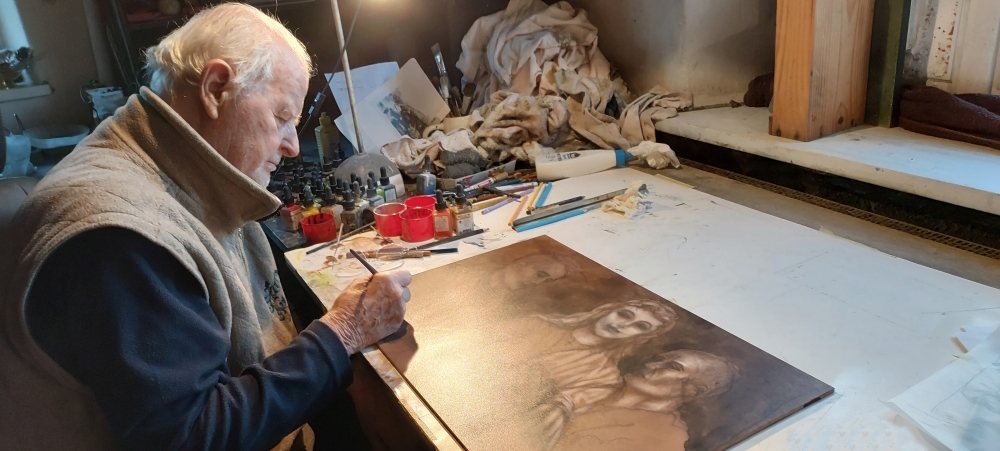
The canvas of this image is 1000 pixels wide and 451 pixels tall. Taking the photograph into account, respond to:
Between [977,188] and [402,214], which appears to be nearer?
[977,188]

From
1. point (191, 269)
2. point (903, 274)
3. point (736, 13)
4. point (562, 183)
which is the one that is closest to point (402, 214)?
point (562, 183)

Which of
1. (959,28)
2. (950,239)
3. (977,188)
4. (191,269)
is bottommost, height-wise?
(950,239)

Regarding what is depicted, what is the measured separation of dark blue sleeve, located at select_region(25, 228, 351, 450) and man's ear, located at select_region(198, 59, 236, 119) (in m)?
0.24

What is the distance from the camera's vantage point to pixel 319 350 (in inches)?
A: 38.4

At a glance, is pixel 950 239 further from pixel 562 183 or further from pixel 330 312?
pixel 330 312

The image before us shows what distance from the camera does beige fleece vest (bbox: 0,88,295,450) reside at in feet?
2.52

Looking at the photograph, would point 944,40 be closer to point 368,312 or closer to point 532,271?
point 532,271

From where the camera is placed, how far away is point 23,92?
7.86 ft

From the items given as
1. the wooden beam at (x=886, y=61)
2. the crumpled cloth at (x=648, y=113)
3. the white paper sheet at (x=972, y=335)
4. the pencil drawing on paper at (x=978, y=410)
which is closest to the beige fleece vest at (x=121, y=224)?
the pencil drawing on paper at (x=978, y=410)

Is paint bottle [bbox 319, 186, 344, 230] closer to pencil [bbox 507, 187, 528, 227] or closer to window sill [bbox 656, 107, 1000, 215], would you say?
pencil [bbox 507, 187, 528, 227]

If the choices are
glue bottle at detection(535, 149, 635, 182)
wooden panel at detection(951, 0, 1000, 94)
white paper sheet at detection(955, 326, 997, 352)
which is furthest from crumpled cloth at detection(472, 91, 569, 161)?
white paper sheet at detection(955, 326, 997, 352)

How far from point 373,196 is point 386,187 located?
6cm

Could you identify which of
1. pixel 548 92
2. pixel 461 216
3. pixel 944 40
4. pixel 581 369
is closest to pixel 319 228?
pixel 461 216

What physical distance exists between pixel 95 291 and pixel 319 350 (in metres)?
0.32
